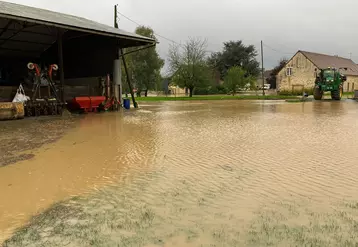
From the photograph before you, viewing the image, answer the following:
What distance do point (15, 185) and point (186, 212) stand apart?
2293 mm

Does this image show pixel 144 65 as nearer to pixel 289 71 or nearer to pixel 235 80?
pixel 235 80

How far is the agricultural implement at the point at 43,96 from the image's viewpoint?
13.2m

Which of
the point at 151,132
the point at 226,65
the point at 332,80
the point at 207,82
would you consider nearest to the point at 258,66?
the point at 226,65

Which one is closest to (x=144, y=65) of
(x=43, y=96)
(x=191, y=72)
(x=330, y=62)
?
(x=191, y=72)

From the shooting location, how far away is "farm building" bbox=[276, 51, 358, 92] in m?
48.8

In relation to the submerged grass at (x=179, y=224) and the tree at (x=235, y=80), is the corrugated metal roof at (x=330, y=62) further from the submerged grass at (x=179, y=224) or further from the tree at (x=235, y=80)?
the submerged grass at (x=179, y=224)

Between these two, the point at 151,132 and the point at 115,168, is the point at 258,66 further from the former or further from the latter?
the point at 115,168

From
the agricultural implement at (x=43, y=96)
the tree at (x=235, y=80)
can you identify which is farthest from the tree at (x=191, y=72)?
the agricultural implement at (x=43, y=96)

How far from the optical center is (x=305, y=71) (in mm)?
49406

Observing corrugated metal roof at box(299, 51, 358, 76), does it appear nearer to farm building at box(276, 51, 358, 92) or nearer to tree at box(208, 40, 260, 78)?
farm building at box(276, 51, 358, 92)

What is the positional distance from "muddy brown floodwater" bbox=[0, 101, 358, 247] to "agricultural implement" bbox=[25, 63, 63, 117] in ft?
23.7

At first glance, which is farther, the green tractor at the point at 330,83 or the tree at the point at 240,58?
the tree at the point at 240,58

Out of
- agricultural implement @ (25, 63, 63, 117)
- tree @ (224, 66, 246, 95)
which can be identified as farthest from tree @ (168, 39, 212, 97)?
agricultural implement @ (25, 63, 63, 117)

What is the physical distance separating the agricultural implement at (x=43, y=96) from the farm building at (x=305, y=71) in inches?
1555
